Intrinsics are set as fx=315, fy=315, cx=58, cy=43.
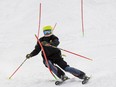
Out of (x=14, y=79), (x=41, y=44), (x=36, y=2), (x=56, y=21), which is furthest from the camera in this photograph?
(x=36, y=2)

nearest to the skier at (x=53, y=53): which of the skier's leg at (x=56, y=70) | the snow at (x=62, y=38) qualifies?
the skier's leg at (x=56, y=70)

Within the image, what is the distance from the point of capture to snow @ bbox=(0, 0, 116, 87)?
9.57 m

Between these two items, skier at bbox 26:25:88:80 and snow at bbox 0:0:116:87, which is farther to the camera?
snow at bbox 0:0:116:87

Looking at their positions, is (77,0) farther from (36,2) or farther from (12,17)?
(12,17)

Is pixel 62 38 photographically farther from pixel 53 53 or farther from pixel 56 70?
pixel 56 70

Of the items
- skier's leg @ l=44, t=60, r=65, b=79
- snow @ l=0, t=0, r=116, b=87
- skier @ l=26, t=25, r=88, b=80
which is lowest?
snow @ l=0, t=0, r=116, b=87

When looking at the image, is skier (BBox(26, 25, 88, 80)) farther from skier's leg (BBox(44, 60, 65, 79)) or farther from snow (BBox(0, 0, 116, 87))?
snow (BBox(0, 0, 116, 87))

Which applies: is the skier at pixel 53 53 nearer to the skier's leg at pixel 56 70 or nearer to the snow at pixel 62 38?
the skier's leg at pixel 56 70

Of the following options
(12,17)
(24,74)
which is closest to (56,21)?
(12,17)

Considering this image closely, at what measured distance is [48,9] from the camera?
68.8 ft

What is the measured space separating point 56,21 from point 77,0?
12.3ft

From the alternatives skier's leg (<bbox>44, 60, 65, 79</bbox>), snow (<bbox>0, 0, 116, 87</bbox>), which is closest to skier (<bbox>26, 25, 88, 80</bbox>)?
skier's leg (<bbox>44, 60, 65, 79</bbox>)

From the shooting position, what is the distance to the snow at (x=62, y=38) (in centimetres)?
957

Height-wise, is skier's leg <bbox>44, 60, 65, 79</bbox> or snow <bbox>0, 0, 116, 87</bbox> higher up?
skier's leg <bbox>44, 60, 65, 79</bbox>
